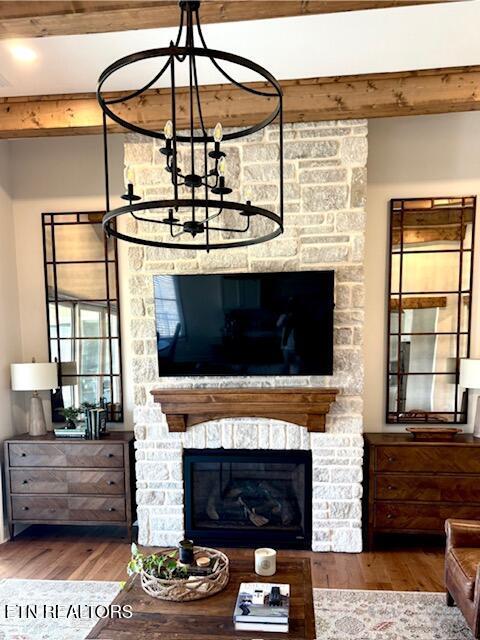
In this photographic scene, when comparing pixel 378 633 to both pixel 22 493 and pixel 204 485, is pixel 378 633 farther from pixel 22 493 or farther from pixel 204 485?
pixel 22 493

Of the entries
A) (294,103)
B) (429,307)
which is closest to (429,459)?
(429,307)

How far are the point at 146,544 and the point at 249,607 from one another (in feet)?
5.72

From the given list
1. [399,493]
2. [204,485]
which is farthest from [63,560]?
[399,493]

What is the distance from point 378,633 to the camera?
2432 millimetres

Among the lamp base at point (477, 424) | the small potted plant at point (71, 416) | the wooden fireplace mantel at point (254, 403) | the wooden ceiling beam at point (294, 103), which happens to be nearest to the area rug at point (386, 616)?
the wooden fireplace mantel at point (254, 403)

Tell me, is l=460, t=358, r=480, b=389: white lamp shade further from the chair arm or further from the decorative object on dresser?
the chair arm

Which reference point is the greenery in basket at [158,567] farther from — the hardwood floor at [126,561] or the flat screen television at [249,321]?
the flat screen television at [249,321]

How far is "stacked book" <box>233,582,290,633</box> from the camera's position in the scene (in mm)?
1835

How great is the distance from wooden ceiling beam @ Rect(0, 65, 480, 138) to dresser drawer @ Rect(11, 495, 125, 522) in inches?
112

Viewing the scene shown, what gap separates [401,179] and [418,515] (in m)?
2.65

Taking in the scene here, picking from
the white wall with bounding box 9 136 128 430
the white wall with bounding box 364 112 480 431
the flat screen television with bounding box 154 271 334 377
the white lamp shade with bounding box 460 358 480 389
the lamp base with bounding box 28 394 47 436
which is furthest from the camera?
the white wall with bounding box 9 136 128 430

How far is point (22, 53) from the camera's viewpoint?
8.43 feet

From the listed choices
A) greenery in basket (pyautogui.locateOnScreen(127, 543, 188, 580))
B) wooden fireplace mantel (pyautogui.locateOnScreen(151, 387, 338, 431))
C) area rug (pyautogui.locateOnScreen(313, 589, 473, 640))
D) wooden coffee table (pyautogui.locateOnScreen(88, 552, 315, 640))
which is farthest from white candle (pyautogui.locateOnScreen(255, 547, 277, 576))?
wooden fireplace mantel (pyautogui.locateOnScreen(151, 387, 338, 431))

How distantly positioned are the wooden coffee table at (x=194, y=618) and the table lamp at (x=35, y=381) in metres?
1.92
